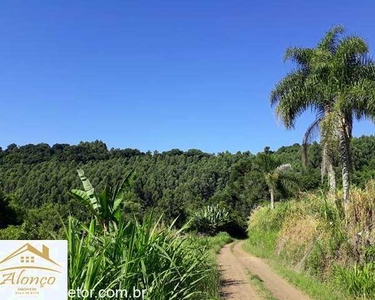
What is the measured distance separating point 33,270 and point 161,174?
100 metres

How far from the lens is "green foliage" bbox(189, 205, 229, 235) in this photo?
44281 millimetres

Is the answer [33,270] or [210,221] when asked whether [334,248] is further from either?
[210,221]

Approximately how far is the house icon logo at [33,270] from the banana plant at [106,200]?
484cm

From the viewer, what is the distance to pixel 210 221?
1779 inches

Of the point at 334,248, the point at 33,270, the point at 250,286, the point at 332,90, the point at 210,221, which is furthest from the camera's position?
the point at 210,221

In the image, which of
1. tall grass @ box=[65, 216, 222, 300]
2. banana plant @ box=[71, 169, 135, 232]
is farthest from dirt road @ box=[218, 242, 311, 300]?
tall grass @ box=[65, 216, 222, 300]

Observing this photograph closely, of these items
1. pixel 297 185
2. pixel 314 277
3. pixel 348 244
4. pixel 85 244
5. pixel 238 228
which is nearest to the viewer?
pixel 85 244

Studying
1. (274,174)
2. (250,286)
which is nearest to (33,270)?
(250,286)

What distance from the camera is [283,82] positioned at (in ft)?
74.3

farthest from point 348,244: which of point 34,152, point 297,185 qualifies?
point 34,152

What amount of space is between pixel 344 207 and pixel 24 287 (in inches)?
476

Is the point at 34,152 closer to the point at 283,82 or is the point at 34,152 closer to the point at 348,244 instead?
the point at 283,82

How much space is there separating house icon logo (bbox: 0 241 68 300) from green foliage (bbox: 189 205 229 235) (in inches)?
1577

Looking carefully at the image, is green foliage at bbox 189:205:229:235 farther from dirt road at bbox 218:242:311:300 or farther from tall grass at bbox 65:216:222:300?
tall grass at bbox 65:216:222:300
